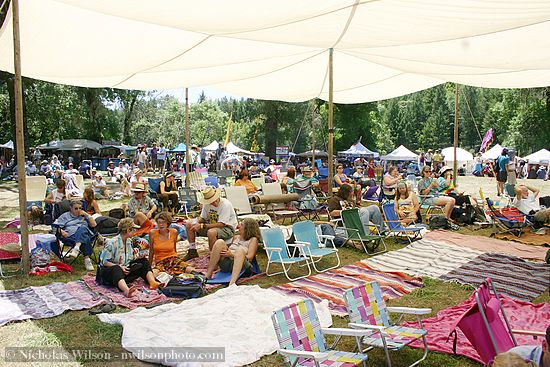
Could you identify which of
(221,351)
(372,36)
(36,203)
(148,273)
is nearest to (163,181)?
(36,203)

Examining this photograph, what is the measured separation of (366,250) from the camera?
25.0 feet

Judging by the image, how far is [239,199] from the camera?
9812mm

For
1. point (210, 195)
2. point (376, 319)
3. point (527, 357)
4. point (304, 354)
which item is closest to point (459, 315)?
point (376, 319)

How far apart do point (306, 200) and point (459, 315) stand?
5937 millimetres

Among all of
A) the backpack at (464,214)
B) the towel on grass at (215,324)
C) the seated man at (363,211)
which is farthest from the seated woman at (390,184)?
the towel on grass at (215,324)

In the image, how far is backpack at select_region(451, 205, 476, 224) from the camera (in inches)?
397

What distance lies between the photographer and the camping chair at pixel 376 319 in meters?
3.44

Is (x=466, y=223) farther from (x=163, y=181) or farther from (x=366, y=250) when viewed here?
(x=163, y=181)

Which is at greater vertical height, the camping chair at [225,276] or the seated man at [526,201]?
the seated man at [526,201]

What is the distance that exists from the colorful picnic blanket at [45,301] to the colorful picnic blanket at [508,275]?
14.9ft

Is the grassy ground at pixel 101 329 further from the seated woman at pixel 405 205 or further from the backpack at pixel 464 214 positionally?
the backpack at pixel 464 214

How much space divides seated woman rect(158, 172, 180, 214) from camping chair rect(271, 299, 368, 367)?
7.89 metres

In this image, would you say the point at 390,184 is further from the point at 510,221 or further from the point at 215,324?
the point at 215,324

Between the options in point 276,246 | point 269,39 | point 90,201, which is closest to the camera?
point 276,246
